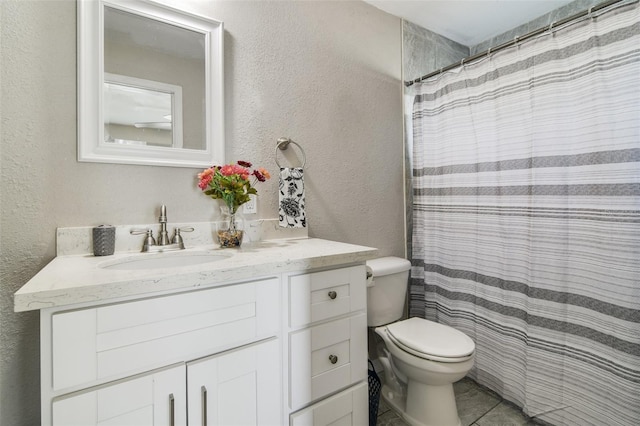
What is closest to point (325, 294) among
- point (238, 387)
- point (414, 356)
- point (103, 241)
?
point (238, 387)

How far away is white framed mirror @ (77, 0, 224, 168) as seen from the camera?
1.19 metres

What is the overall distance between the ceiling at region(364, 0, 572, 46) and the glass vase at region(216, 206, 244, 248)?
1642 millimetres

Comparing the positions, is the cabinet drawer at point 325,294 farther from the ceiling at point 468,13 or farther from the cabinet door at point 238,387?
the ceiling at point 468,13

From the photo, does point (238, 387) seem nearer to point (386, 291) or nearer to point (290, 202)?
point (290, 202)

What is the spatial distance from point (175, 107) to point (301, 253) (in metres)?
0.88

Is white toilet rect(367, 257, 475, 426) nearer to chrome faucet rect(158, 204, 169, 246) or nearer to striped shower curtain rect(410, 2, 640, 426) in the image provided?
striped shower curtain rect(410, 2, 640, 426)

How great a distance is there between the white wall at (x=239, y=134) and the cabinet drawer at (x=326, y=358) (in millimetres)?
692

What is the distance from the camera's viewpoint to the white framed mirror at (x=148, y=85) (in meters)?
1.19

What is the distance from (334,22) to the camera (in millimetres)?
1820

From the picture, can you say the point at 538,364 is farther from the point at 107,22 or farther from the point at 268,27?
the point at 107,22

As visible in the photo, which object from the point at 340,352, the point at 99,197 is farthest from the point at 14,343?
the point at 340,352

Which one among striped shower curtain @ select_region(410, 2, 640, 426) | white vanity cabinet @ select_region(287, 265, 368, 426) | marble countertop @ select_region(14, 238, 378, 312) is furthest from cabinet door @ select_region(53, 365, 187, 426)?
striped shower curtain @ select_region(410, 2, 640, 426)

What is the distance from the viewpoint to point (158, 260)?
118 centimetres

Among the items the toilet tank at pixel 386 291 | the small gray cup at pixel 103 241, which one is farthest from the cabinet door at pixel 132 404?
the toilet tank at pixel 386 291
